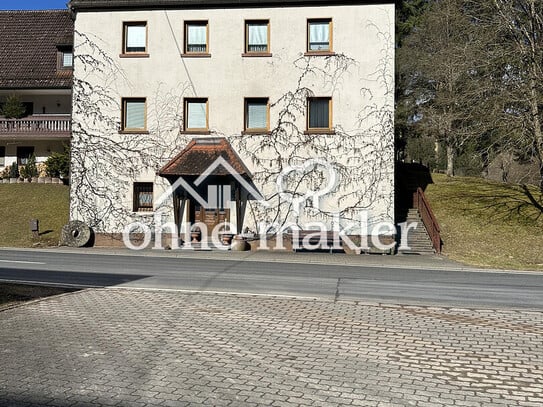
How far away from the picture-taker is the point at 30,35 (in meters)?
36.0

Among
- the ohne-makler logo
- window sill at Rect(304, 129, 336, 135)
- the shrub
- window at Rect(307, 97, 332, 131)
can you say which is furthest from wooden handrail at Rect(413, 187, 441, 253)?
the shrub

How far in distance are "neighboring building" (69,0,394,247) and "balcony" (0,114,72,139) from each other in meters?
9.35

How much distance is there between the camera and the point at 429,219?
2283cm

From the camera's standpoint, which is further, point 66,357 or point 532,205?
point 532,205

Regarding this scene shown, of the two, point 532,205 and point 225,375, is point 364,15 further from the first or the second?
point 225,375

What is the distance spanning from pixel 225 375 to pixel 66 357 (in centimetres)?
202

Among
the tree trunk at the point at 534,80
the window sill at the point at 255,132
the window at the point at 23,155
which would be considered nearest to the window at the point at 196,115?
the window sill at the point at 255,132

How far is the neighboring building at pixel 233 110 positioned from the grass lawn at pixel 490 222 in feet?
12.1

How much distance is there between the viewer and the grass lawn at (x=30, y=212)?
77.3 ft

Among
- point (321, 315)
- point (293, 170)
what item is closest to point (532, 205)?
point (293, 170)

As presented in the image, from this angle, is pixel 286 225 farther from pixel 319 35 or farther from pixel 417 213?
pixel 319 35

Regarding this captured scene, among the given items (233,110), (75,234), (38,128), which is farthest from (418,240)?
(38,128)

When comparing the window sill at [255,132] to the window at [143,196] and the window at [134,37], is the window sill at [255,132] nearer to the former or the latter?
the window at [143,196]

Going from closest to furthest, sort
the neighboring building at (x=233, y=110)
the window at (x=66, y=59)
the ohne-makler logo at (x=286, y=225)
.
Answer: the ohne-makler logo at (x=286, y=225) → the neighboring building at (x=233, y=110) → the window at (x=66, y=59)
